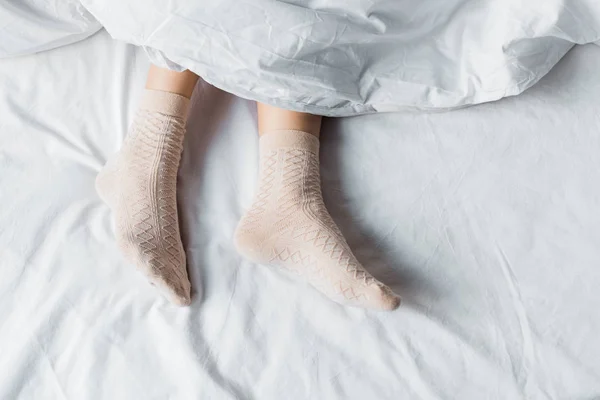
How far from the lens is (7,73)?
84 cm

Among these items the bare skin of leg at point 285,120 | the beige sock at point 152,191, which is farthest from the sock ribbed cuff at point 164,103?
the bare skin of leg at point 285,120

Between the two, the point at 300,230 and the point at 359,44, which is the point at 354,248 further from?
the point at 359,44

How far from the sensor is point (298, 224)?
2.27 feet

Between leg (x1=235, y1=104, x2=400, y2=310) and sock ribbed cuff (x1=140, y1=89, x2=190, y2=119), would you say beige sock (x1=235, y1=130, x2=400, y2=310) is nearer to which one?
leg (x1=235, y1=104, x2=400, y2=310)

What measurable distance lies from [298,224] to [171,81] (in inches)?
9.8

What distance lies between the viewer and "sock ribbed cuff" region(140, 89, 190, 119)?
0.77 m

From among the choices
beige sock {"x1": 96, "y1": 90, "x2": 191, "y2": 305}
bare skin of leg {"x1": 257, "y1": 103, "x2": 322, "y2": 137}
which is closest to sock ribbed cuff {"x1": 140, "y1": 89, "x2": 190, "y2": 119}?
beige sock {"x1": 96, "y1": 90, "x2": 191, "y2": 305}

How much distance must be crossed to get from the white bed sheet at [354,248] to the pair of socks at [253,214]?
25 mm

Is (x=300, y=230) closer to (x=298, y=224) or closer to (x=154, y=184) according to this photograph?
(x=298, y=224)

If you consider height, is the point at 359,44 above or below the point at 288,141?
above

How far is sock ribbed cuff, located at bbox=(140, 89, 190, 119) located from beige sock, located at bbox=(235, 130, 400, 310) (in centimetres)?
11

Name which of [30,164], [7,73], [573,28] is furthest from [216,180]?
[573,28]

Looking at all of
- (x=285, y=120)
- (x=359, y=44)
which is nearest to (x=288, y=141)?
(x=285, y=120)

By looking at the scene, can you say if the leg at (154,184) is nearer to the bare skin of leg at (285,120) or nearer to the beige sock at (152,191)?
the beige sock at (152,191)
